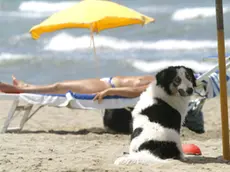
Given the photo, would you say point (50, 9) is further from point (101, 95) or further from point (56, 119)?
point (101, 95)

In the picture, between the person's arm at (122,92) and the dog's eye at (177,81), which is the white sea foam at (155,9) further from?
the dog's eye at (177,81)

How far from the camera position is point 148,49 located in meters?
15.4

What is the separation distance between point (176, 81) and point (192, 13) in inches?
505

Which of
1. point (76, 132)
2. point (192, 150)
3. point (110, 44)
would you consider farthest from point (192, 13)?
point (192, 150)

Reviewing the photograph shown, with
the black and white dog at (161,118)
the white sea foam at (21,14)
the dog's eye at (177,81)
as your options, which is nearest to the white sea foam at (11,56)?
the white sea foam at (21,14)

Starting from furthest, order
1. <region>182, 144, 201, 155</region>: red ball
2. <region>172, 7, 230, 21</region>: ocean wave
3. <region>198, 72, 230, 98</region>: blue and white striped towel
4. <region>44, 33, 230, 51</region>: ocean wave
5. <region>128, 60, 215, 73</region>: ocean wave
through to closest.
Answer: <region>172, 7, 230, 21</region>: ocean wave < <region>44, 33, 230, 51</region>: ocean wave < <region>128, 60, 215, 73</region>: ocean wave < <region>198, 72, 230, 98</region>: blue and white striped towel < <region>182, 144, 201, 155</region>: red ball

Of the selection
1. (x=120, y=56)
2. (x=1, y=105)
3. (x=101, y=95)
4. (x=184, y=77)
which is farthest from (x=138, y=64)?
(x=184, y=77)

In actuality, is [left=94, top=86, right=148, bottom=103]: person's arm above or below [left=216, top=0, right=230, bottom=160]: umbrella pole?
below

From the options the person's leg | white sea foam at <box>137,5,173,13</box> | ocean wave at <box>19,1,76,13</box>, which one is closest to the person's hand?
the person's leg

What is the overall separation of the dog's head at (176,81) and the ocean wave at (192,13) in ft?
40.8

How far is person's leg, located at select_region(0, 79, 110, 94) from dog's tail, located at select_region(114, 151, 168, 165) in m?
2.74

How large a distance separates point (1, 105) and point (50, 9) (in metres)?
8.39

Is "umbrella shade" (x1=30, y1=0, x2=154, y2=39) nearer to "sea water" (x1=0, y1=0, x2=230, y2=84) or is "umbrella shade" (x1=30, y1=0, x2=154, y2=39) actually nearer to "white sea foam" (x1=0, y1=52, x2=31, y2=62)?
"sea water" (x1=0, y1=0, x2=230, y2=84)

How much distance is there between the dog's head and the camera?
14.9ft
